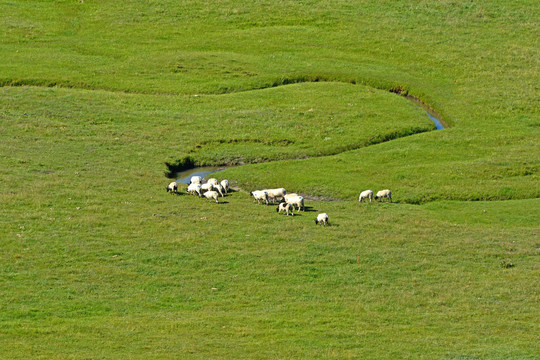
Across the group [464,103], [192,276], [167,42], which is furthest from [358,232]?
[167,42]

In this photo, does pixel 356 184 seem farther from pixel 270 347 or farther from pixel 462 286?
pixel 270 347

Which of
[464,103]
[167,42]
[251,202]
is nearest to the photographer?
[251,202]

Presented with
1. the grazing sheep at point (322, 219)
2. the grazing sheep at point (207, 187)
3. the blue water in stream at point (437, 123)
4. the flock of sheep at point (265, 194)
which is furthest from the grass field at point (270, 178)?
the grazing sheep at point (207, 187)

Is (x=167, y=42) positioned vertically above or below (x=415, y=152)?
above

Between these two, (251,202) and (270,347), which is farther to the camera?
(251,202)

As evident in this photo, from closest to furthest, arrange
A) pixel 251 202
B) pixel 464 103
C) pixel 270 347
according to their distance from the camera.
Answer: pixel 270 347 → pixel 251 202 → pixel 464 103

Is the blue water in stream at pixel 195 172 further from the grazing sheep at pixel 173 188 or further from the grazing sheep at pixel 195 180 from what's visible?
the grazing sheep at pixel 173 188

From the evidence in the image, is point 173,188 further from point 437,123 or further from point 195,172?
point 437,123

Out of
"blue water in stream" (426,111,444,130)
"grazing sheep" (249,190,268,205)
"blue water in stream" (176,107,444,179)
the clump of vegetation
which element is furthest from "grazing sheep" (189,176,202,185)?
"blue water in stream" (426,111,444,130)
